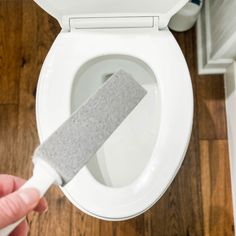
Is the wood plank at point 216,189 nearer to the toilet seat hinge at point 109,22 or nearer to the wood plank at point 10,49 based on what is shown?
the toilet seat hinge at point 109,22

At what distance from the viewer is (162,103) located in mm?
818

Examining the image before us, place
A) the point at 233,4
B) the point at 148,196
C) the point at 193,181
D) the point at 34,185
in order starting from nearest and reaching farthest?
the point at 34,185, the point at 148,196, the point at 233,4, the point at 193,181

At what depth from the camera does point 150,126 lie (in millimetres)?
962

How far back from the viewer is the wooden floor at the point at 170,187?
1.09 metres

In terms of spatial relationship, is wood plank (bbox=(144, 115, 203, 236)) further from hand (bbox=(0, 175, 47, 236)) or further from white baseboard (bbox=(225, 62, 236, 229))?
hand (bbox=(0, 175, 47, 236))

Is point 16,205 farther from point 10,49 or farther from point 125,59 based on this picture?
point 10,49

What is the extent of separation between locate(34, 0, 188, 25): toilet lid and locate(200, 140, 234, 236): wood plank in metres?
0.49

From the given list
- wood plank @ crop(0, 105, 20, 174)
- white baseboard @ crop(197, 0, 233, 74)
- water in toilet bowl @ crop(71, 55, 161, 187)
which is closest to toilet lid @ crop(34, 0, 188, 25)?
water in toilet bowl @ crop(71, 55, 161, 187)

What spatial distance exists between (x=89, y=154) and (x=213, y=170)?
616 mm

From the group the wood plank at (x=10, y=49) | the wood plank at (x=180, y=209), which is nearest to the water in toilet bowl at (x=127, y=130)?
the wood plank at (x=180, y=209)

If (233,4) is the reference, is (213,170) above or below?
below

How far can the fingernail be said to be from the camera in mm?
494

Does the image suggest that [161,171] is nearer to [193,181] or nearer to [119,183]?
[119,183]

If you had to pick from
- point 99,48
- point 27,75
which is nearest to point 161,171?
point 99,48
